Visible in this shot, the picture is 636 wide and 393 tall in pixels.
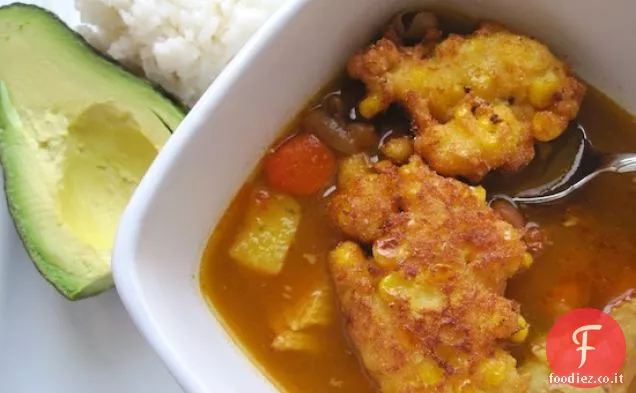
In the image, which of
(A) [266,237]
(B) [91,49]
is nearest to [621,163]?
(A) [266,237]

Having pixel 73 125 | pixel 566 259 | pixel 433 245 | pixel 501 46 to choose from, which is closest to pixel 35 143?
pixel 73 125

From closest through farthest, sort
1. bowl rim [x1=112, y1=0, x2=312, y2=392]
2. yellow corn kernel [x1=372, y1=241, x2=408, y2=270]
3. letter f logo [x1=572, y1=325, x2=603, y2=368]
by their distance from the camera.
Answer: bowl rim [x1=112, y1=0, x2=312, y2=392] → yellow corn kernel [x1=372, y1=241, x2=408, y2=270] → letter f logo [x1=572, y1=325, x2=603, y2=368]

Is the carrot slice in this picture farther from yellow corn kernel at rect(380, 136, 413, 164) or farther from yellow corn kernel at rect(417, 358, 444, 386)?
yellow corn kernel at rect(417, 358, 444, 386)

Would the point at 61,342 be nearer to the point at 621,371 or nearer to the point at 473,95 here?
the point at 473,95

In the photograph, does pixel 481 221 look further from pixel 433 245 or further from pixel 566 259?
pixel 566 259

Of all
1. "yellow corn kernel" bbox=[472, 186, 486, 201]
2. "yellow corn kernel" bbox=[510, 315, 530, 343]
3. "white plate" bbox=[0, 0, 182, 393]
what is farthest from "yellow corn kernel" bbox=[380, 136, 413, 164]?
"white plate" bbox=[0, 0, 182, 393]

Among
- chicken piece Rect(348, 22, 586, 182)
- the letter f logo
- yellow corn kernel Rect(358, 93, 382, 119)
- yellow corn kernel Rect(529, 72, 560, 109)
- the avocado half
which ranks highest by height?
yellow corn kernel Rect(529, 72, 560, 109)

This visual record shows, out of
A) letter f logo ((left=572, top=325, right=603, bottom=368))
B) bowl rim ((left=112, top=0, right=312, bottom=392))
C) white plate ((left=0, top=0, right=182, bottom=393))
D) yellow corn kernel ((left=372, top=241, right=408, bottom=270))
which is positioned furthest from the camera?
white plate ((left=0, top=0, right=182, bottom=393))
